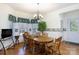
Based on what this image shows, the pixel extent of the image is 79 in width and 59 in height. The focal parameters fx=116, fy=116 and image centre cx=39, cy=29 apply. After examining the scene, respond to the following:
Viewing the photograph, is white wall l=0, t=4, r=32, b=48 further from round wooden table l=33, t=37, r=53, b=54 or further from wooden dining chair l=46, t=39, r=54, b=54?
wooden dining chair l=46, t=39, r=54, b=54

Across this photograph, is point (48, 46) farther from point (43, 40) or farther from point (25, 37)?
point (25, 37)

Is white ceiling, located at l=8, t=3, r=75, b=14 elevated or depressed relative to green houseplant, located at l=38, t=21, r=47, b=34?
elevated

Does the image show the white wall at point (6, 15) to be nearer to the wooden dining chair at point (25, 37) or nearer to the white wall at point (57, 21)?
the wooden dining chair at point (25, 37)

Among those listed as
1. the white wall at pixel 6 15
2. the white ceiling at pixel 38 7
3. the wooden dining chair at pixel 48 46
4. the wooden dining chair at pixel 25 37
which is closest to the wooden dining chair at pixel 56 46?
the wooden dining chair at pixel 48 46

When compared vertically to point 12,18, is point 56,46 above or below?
below

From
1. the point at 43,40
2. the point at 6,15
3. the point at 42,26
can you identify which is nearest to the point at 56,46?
the point at 43,40

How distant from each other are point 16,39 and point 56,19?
90 cm

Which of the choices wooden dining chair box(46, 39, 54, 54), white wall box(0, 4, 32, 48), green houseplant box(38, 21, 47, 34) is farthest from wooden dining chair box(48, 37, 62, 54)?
white wall box(0, 4, 32, 48)

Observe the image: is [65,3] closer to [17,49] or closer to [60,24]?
[60,24]

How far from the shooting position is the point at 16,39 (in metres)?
2.30

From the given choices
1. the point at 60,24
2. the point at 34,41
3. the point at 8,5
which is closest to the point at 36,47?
the point at 34,41

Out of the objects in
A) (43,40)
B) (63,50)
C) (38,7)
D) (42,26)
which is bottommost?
(63,50)

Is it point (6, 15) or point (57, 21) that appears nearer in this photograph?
point (6, 15)

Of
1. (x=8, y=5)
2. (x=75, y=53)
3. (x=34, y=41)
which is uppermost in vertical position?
(x=8, y=5)
